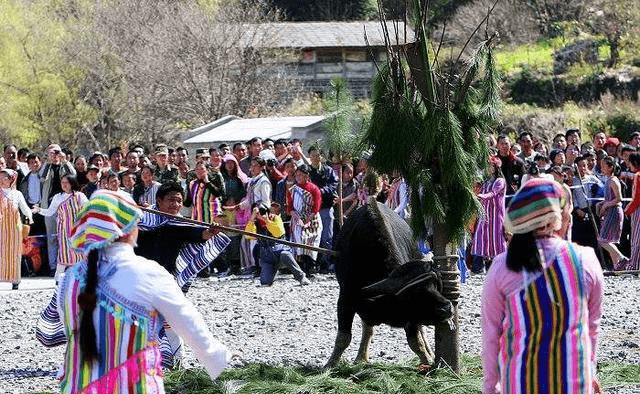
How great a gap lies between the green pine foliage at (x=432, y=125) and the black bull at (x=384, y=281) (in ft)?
1.33

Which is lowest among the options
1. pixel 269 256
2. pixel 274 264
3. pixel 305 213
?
pixel 274 264

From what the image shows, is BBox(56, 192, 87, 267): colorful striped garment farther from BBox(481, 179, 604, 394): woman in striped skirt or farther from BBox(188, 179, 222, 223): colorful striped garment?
BBox(481, 179, 604, 394): woman in striped skirt

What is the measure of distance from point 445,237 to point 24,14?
32352mm

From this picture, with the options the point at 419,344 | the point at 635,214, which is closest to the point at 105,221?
the point at 419,344

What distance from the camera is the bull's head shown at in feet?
29.7

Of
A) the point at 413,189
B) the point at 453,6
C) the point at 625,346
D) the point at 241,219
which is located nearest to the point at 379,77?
the point at 413,189

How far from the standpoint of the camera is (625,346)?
11.1 metres

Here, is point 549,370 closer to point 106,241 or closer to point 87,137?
point 106,241

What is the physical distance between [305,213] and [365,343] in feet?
26.0

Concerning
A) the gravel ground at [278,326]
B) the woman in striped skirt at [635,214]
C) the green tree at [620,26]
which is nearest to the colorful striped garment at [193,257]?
the gravel ground at [278,326]

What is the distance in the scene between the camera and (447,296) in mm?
9281

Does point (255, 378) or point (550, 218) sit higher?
point (550, 218)

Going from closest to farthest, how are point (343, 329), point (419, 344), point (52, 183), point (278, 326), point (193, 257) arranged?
1. point (419, 344)
2. point (343, 329)
3. point (193, 257)
4. point (278, 326)
5. point (52, 183)

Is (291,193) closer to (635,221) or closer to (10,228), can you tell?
(10,228)
